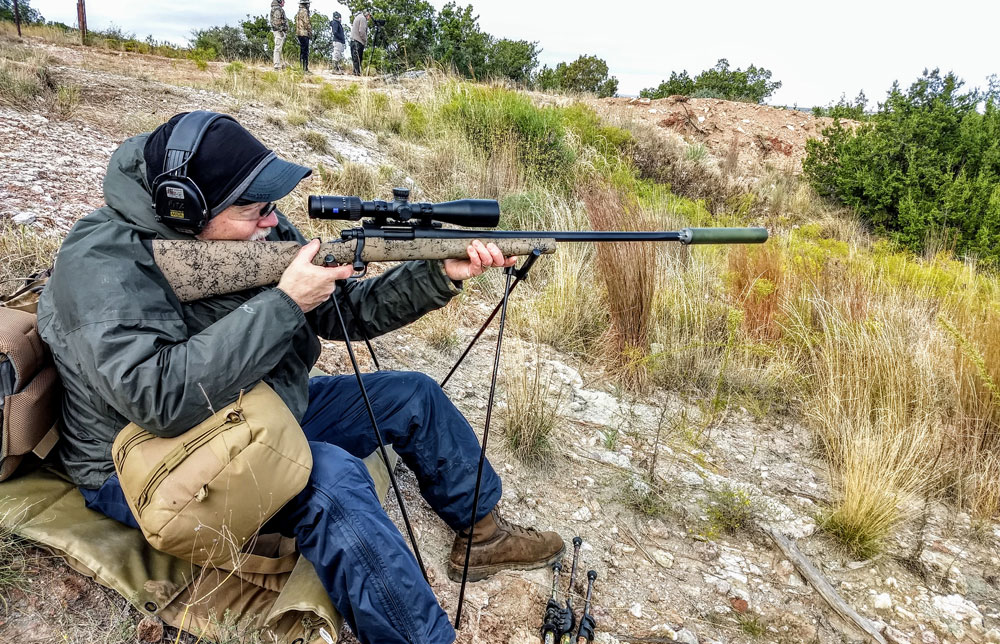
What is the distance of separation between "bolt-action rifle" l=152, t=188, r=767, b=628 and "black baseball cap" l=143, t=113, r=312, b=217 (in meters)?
0.13

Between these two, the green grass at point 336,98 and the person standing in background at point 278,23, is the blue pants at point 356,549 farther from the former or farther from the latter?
the person standing in background at point 278,23

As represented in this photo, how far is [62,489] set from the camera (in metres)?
1.97

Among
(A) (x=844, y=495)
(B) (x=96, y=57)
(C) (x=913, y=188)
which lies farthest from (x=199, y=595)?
(B) (x=96, y=57)

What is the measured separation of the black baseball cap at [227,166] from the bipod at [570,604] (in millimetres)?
1938

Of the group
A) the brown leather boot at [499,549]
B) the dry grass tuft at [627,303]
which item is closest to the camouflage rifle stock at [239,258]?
the brown leather boot at [499,549]

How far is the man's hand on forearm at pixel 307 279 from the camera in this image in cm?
188

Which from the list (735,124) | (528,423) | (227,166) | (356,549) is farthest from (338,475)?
(735,124)

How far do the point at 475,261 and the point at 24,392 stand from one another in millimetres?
1545

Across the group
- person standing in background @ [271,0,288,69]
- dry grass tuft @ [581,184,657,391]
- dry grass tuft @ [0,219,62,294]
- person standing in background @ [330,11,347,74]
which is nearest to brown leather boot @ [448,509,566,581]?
dry grass tuft @ [581,184,657,391]

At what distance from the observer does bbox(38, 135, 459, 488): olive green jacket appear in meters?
1.58

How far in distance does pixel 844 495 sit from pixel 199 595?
312cm

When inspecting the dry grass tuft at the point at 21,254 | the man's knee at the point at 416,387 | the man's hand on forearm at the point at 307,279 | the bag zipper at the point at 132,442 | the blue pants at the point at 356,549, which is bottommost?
the blue pants at the point at 356,549

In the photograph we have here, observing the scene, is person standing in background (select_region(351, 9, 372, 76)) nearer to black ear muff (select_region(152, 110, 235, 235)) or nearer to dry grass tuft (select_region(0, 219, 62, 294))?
dry grass tuft (select_region(0, 219, 62, 294))

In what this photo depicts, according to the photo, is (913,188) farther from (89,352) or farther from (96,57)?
(96,57)
